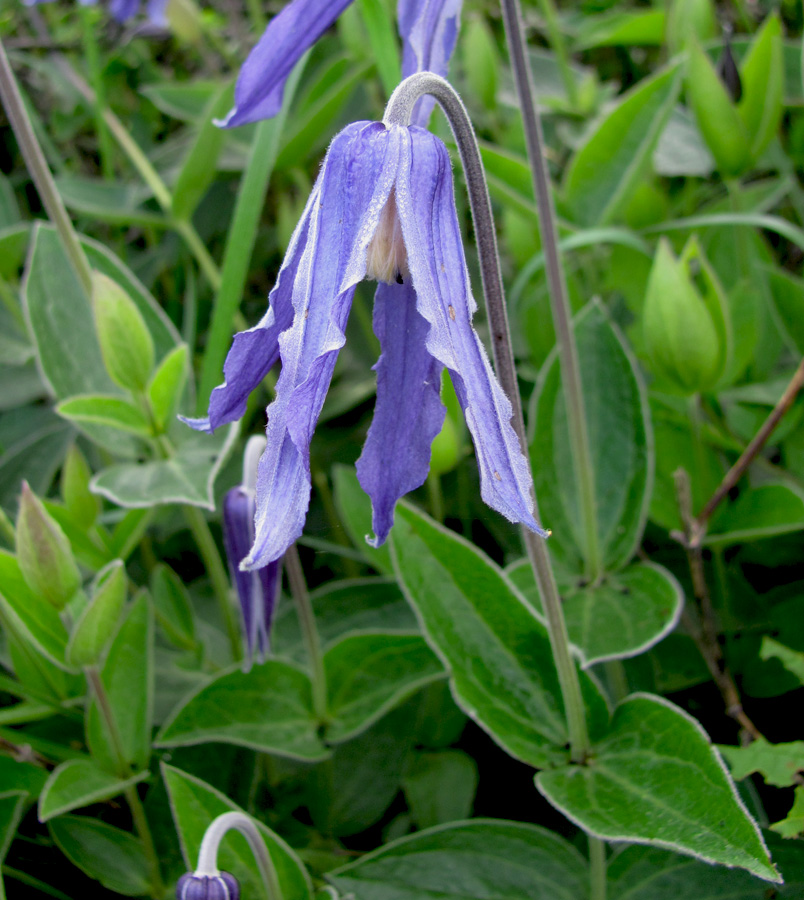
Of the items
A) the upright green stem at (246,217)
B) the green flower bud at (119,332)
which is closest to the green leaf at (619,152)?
the upright green stem at (246,217)

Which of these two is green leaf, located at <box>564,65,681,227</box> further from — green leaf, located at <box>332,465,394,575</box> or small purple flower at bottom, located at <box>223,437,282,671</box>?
small purple flower at bottom, located at <box>223,437,282,671</box>

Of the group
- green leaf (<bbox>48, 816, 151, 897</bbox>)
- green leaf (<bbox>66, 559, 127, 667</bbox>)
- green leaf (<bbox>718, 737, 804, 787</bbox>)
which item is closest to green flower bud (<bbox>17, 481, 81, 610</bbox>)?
green leaf (<bbox>66, 559, 127, 667</bbox>)

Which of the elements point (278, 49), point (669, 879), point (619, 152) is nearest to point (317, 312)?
point (278, 49)

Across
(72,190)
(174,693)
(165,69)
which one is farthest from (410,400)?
(165,69)

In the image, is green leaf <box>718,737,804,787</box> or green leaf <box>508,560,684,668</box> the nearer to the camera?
green leaf <box>718,737,804,787</box>

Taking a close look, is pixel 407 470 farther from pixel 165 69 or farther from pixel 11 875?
pixel 165 69

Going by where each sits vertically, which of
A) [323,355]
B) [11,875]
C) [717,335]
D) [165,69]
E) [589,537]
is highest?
[165,69]
